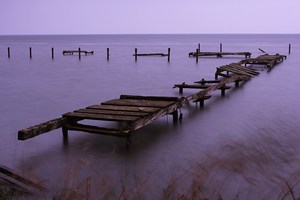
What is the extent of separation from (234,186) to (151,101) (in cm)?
507

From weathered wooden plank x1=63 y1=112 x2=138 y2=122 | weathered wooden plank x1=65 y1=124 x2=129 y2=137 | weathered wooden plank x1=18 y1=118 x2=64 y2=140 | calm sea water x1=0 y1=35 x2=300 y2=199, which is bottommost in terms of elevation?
calm sea water x1=0 y1=35 x2=300 y2=199

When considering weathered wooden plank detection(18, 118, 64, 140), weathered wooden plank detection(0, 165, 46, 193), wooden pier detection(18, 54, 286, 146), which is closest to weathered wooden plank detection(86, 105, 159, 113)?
wooden pier detection(18, 54, 286, 146)

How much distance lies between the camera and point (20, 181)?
6.95m

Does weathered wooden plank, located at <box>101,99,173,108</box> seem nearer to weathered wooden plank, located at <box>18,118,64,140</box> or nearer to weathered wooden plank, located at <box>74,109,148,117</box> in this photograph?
weathered wooden plank, located at <box>74,109,148,117</box>

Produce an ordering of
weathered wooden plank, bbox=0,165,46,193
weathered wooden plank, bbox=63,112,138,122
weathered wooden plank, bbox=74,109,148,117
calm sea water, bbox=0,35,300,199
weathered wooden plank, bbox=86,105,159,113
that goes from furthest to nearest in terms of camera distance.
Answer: weathered wooden plank, bbox=86,105,159,113 < weathered wooden plank, bbox=74,109,148,117 < weathered wooden plank, bbox=63,112,138,122 < calm sea water, bbox=0,35,300,199 < weathered wooden plank, bbox=0,165,46,193

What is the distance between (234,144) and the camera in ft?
32.4

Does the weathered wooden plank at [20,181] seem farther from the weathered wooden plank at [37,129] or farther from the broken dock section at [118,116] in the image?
the broken dock section at [118,116]

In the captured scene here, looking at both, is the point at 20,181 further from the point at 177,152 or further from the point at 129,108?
the point at 129,108

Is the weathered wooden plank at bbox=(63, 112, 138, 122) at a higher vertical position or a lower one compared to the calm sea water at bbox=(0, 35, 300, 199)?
higher

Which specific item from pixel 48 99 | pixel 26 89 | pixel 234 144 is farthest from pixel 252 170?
pixel 26 89

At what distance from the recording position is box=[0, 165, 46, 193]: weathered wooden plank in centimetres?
666

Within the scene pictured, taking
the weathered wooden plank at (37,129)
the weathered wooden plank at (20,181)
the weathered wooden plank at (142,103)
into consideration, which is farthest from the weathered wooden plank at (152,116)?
the weathered wooden plank at (20,181)

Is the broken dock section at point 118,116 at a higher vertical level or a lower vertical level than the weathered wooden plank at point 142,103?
lower

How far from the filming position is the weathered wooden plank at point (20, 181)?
6.66 meters
